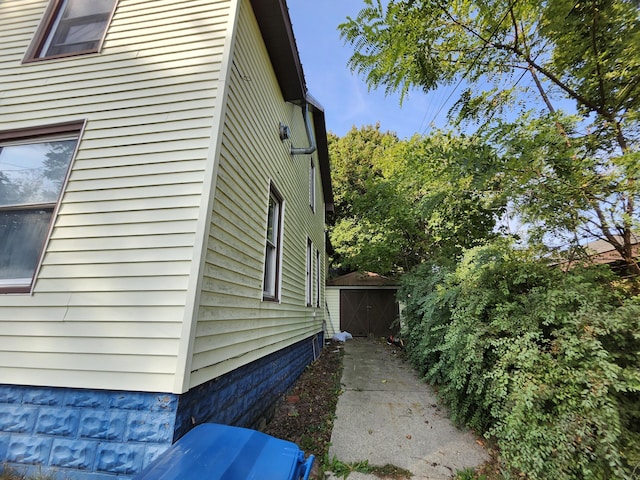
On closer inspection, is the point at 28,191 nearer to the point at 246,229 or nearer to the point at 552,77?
the point at 246,229

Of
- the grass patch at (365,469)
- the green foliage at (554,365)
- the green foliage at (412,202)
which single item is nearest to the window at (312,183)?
the green foliage at (412,202)

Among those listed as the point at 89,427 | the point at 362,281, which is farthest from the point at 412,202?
the point at 89,427

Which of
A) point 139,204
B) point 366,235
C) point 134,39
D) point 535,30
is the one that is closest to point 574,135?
point 535,30

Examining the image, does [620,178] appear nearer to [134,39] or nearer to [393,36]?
[393,36]

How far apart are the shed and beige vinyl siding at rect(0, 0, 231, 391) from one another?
1154cm

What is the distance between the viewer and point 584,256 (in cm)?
316

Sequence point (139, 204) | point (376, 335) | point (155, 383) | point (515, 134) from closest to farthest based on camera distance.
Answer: point (155, 383)
point (139, 204)
point (515, 134)
point (376, 335)

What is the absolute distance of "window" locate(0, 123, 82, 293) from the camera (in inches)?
106

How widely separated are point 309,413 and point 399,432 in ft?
4.36

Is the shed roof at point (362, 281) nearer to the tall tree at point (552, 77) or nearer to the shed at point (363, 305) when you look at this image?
the shed at point (363, 305)

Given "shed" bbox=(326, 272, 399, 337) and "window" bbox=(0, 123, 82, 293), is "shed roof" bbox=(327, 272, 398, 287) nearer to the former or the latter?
"shed" bbox=(326, 272, 399, 337)

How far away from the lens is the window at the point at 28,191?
2.69 metres

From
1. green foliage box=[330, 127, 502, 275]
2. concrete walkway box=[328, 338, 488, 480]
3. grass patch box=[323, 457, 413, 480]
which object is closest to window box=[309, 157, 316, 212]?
green foliage box=[330, 127, 502, 275]

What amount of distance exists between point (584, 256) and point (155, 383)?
450 centimetres
